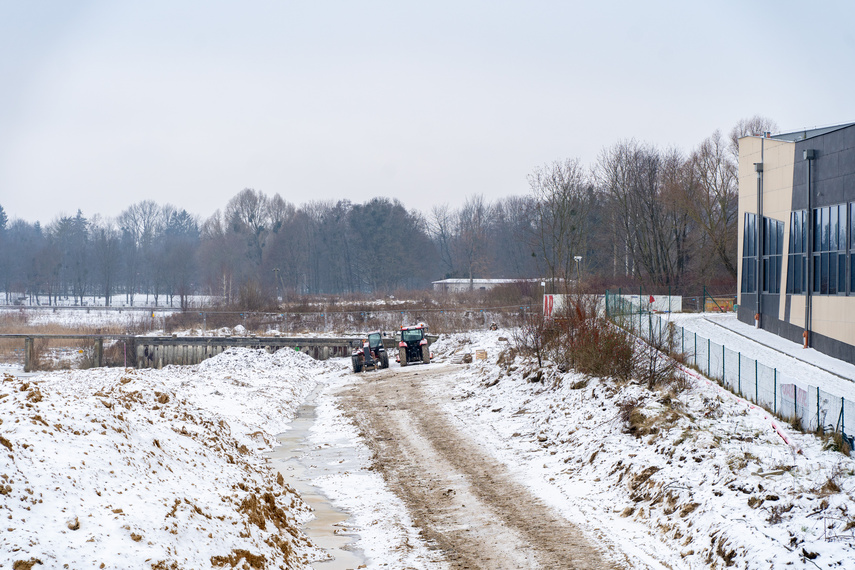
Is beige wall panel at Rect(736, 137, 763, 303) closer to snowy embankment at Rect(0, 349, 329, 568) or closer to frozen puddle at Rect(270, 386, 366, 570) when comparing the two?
frozen puddle at Rect(270, 386, 366, 570)

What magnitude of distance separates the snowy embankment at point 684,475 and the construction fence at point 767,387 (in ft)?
1.28

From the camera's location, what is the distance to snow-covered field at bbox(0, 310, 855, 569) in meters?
7.06

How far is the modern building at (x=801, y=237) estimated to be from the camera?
25297 millimetres

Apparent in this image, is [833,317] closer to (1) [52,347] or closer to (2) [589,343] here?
(2) [589,343]

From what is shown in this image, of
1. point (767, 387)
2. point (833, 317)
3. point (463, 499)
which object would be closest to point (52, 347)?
point (463, 499)

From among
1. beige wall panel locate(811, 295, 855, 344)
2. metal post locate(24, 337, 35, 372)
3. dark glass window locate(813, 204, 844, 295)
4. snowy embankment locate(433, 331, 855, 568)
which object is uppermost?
dark glass window locate(813, 204, 844, 295)

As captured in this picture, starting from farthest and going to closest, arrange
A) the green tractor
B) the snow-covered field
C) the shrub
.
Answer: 1. the green tractor
2. the shrub
3. the snow-covered field

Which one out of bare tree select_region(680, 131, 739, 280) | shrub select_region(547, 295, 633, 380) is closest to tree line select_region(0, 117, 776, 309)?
bare tree select_region(680, 131, 739, 280)

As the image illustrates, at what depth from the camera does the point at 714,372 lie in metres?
19.2

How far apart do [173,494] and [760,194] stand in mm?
30976

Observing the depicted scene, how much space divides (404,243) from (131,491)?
8871 cm

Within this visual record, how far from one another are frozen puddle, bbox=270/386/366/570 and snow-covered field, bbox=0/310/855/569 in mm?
266

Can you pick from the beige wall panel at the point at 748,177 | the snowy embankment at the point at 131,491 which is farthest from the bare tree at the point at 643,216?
the snowy embankment at the point at 131,491

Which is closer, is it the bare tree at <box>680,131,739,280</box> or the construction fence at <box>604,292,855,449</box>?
the construction fence at <box>604,292,855,449</box>
